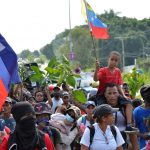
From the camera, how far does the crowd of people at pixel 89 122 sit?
18.7 feet

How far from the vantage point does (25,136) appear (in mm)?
5625

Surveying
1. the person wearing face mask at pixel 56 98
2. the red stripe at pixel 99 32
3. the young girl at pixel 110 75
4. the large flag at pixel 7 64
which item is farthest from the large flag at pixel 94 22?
the large flag at pixel 7 64

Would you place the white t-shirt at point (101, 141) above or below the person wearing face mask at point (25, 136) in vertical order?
below

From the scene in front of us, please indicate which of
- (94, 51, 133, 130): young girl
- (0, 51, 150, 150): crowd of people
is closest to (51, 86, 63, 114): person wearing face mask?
(0, 51, 150, 150): crowd of people

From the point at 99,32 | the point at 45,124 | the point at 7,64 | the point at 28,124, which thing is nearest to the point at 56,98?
the point at 99,32

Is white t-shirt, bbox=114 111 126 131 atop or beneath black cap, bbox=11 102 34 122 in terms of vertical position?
beneath

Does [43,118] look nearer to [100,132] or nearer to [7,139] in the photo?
[100,132]

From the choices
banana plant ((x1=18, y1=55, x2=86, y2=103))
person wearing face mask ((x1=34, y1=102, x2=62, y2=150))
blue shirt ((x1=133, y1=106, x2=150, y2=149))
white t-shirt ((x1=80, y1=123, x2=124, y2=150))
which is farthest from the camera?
banana plant ((x1=18, y1=55, x2=86, y2=103))

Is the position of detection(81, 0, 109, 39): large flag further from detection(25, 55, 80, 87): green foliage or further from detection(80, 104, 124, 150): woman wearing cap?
detection(80, 104, 124, 150): woman wearing cap

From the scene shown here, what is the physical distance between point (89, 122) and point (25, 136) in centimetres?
376

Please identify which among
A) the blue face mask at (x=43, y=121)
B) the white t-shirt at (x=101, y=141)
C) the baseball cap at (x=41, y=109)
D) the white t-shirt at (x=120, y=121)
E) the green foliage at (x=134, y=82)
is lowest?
the green foliage at (x=134, y=82)

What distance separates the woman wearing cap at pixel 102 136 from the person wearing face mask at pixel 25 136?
107cm

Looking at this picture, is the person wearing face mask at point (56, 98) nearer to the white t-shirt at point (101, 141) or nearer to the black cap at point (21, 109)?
the white t-shirt at point (101, 141)

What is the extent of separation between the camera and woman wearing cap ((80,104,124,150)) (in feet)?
22.0
